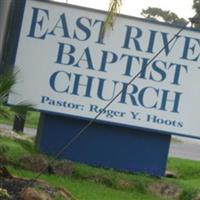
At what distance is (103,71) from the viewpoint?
11.6 metres

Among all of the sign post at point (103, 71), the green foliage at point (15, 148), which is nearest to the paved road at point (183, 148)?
the green foliage at point (15, 148)

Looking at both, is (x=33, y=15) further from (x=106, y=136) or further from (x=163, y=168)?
(x=163, y=168)

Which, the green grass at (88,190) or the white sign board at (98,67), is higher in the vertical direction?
the white sign board at (98,67)

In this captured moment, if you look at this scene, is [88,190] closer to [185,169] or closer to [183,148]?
[185,169]

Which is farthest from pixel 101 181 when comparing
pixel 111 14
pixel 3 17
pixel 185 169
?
pixel 185 169

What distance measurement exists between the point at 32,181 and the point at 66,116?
226cm

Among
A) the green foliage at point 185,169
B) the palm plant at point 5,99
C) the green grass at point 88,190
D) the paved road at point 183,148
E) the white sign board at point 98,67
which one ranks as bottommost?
the green grass at point 88,190

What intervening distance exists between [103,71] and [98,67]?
10 cm

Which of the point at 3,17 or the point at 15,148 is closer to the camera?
the point at 3,17

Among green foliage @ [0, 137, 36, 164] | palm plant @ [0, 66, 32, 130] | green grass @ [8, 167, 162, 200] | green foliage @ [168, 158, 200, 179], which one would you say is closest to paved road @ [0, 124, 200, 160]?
green foliage @ [168, 158, 200, 179]

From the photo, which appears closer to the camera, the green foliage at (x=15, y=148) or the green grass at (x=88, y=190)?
the green grass at (x=88, y=190)

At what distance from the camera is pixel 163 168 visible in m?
11.9

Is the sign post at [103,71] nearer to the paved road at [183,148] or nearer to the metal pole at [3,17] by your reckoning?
the metal pole at [3,17]

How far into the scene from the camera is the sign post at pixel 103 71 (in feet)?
37.9
